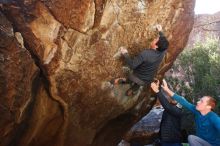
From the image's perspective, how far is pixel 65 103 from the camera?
8703 mm

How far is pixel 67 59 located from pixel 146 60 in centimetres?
167

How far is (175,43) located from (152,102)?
216cm

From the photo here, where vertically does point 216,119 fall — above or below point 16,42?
below

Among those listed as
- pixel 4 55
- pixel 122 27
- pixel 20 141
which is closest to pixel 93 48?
pixel 122 27

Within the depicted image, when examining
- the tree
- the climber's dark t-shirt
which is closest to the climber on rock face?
the climber's dark t-shirt

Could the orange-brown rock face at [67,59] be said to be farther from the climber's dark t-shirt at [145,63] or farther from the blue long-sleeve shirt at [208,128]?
the blue long-sleeve shirt at [208,128]

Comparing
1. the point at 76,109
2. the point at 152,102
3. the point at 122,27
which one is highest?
the point at 122,27

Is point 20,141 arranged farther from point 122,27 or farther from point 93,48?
point 122,27

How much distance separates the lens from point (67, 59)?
8.20 metres

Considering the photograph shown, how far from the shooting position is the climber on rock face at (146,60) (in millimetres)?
8258

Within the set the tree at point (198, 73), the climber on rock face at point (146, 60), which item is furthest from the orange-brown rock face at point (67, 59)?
the tree at point (198, 73)

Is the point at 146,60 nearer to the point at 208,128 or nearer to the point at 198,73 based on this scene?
the point at 208,128

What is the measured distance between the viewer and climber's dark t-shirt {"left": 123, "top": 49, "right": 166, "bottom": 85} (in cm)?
826

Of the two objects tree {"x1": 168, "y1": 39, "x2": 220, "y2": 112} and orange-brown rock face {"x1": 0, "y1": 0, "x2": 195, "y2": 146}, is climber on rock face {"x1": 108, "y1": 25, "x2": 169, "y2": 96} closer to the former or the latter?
orange-brown rock face {"x1": 0, "y1": 0, "x2": 195, "y2": 146}
